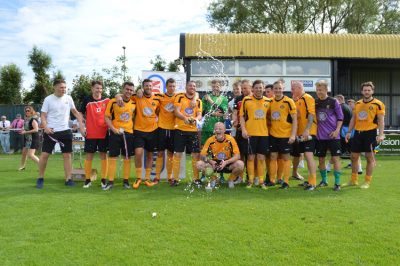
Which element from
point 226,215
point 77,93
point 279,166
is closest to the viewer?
point 226,215

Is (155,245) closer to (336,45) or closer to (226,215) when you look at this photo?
(226,215)

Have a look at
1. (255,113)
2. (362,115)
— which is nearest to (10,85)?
(255,113)

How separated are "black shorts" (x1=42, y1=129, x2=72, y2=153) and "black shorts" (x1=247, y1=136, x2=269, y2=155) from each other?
3.44 meters

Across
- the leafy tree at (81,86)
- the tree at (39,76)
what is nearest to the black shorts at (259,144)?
the leafy tree at (81,86)

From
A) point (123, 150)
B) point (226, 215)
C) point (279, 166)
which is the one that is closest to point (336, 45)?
point (279, 166)

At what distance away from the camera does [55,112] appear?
320 inches

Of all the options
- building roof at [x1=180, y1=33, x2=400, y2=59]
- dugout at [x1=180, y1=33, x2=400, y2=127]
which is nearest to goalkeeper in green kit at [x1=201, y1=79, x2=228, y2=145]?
dugout at [x1=180, y1=33, x2=400, y2=127]

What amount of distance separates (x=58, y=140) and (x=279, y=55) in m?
14.8

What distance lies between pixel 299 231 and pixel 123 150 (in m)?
4.18

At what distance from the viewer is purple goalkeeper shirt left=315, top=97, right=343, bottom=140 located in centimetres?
788

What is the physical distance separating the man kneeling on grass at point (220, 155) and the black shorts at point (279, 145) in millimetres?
675

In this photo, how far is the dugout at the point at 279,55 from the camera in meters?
20.5

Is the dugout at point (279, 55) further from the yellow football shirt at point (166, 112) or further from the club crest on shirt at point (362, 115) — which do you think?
the club crest on shirt at point (362, 115)

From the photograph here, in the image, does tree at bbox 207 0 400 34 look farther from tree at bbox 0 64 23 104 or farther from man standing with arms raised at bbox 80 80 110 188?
man standing with arms raised at bbox 80 80 110 188
